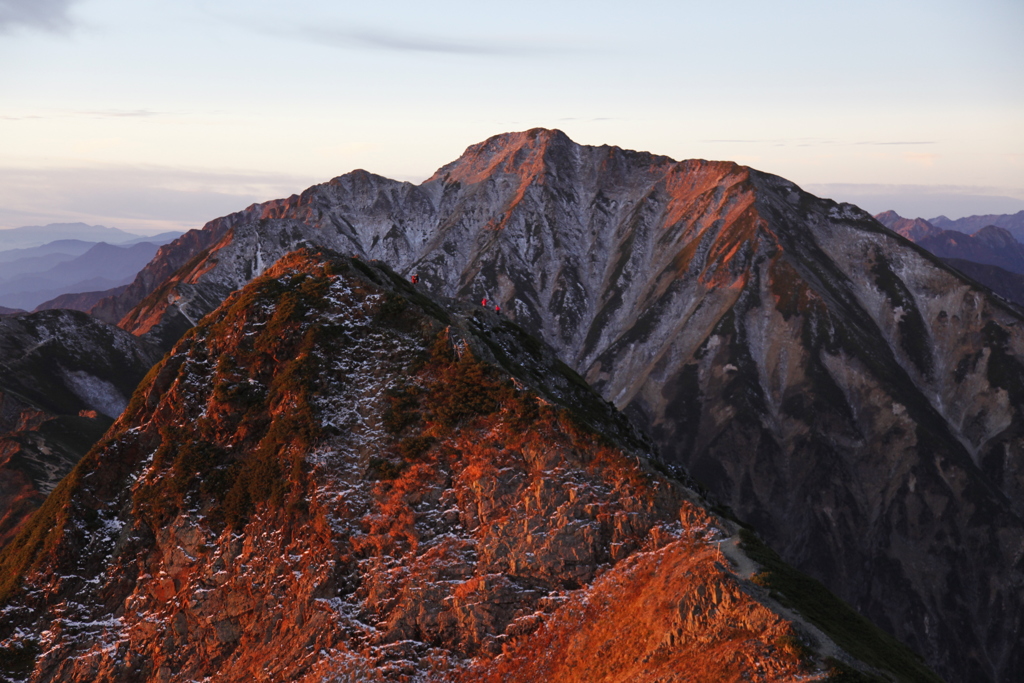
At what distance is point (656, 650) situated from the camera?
4384 centimetres

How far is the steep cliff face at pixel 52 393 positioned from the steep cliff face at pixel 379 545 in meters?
52.0

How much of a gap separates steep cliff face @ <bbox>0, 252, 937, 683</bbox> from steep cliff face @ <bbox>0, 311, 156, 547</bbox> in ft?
171

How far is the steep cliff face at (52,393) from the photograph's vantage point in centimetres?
10588

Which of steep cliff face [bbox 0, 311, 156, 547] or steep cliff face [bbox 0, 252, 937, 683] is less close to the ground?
steep cliff face [bbox 0, 252, 937, 683]

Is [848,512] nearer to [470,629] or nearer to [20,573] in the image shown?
[470,629]

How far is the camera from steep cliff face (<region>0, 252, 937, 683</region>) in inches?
1821

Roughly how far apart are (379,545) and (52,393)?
13769cm

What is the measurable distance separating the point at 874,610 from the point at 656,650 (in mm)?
151752

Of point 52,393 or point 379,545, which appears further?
point 52,393

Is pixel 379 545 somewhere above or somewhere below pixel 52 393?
above

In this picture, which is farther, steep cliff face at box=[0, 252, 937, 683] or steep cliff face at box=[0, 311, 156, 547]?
steep cliff face at box=[0, 311, 156, 547]

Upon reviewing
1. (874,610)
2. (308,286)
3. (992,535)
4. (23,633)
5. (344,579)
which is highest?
(308,286)

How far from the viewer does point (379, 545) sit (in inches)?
2103

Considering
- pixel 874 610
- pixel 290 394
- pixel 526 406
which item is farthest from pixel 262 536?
pixel 874 610
